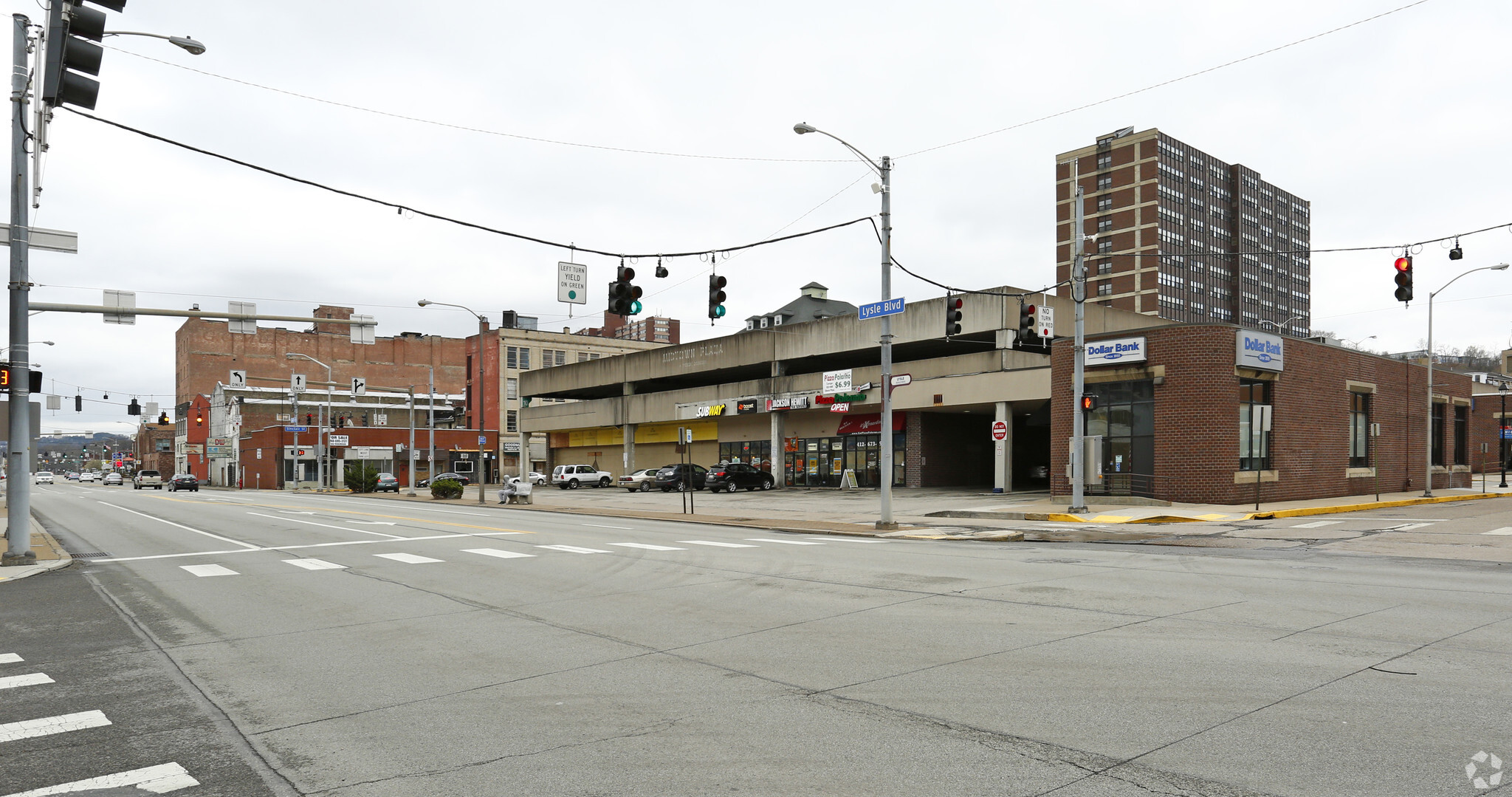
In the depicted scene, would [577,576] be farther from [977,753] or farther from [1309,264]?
[1309,264]

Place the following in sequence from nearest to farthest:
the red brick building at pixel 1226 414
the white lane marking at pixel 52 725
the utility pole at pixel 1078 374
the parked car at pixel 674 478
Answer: the white lane marking at pixel 52 725, the utility pole at pixel 1078 374, the red brick building at pixel 1226 414, the parked car at pixel 674 478

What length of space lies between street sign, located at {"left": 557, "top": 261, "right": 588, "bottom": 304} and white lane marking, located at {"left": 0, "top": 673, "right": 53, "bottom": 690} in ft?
50.8

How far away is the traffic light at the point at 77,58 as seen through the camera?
10789 millimetres

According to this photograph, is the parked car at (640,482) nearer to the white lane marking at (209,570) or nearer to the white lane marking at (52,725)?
the white lane marking at (209,570)

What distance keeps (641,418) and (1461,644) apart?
190 ft

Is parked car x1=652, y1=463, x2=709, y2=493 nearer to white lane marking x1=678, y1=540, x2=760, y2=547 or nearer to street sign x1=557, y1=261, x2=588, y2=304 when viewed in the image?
street sign x1=557, y1=261, x2=588, y2=304

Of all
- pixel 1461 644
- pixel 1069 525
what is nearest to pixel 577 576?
pixel 1461 644

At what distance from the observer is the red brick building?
2864cm

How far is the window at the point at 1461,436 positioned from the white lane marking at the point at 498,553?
4413cm

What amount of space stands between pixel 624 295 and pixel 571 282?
1.99 meters

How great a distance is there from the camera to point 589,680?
723 cm

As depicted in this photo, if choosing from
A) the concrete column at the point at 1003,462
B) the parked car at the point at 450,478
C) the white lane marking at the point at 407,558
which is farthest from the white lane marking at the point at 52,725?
the parked car at the point at 450,478

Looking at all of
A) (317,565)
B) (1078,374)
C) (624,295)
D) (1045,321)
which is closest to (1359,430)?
(1045,321)

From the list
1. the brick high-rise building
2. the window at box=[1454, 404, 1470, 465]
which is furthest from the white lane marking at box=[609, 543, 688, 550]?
the brick high-rise building
